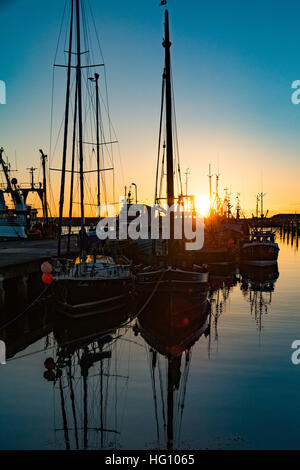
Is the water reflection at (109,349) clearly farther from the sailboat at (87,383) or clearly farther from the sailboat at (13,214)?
the sailboat at (13,214)

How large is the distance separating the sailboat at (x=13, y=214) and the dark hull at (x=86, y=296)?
41694 millimetres

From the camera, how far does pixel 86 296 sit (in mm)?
24594

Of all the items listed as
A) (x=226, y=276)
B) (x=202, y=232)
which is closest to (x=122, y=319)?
(x=226, y=276)

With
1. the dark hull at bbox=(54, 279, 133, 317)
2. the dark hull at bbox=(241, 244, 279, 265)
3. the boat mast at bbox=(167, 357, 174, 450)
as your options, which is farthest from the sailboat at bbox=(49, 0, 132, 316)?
the dark hull at bbox=(241, 244, 279, 265)

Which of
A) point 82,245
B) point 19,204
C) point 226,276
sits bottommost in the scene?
point 226,276

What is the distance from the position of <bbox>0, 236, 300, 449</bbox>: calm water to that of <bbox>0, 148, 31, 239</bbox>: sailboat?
129 feet

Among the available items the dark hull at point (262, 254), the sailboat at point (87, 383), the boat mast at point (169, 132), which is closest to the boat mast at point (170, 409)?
the sailboat at point (87, 383)

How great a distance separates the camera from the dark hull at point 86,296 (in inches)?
955

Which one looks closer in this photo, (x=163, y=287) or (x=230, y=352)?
(x=230, y=352)

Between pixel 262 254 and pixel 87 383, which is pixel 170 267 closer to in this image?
pixel 87 383

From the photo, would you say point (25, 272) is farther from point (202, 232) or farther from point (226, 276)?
point (202, 232)

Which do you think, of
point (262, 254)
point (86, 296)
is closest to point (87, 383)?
point (86, 296)

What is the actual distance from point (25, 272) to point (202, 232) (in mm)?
34068

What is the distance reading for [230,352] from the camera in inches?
755
